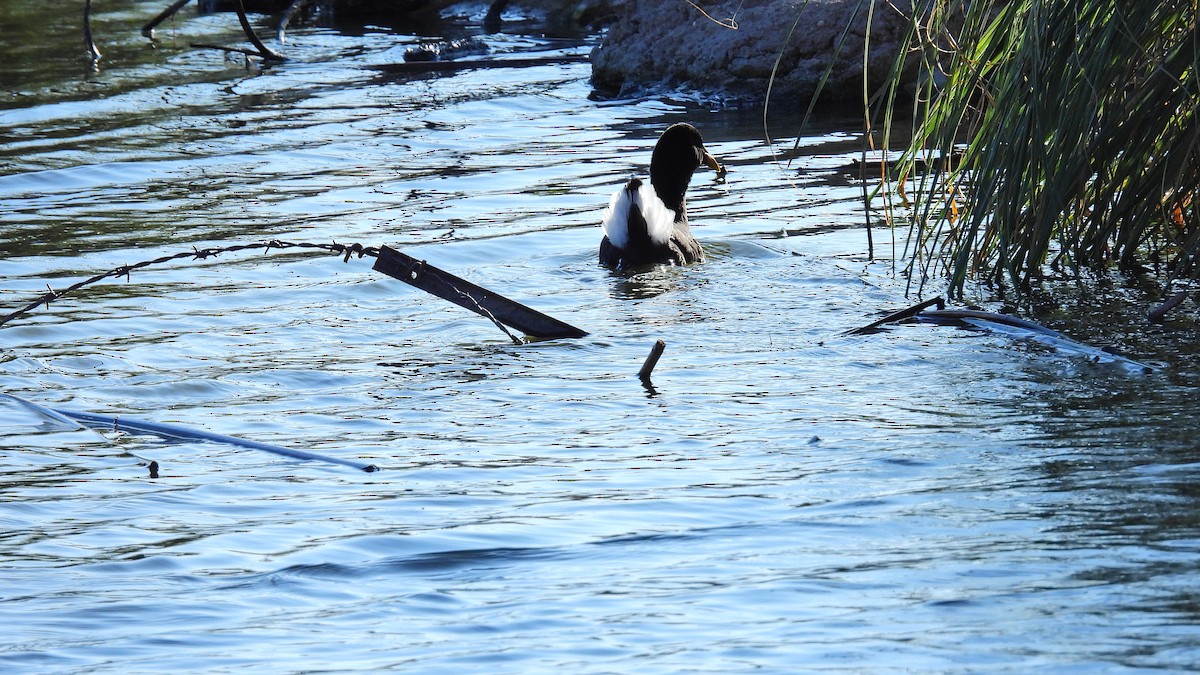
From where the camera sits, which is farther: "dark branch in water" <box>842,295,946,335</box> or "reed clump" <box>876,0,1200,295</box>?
"dark branch in water" <box>842,295,946,335</box>

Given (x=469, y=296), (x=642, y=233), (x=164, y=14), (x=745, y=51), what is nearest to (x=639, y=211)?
(x=642, y=233)

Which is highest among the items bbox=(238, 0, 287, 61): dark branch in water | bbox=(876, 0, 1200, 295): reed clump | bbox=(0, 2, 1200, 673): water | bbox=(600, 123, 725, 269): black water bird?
bbox=(238, 0, 287, 61): dark branch in water

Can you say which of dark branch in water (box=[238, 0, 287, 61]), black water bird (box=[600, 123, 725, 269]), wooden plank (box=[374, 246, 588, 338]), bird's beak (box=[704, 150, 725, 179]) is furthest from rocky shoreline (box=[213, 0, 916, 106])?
wooden plank (box=[374, 246, 588, 338])

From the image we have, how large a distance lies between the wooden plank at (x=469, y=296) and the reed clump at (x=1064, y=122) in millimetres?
1628

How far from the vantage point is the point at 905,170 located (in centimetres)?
627

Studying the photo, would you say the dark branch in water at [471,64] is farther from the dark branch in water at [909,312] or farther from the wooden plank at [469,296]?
the dark branch in water at [909,312]

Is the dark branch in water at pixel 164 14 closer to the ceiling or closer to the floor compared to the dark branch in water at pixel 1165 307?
closer to the ceiling

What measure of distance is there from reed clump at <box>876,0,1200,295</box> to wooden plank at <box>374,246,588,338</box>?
5.34 ft

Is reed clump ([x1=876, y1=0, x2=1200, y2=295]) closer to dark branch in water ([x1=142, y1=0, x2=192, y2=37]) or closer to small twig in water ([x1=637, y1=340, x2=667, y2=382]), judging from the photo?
small twig in water ([x1=637, y1=340, x2=667, y2=382])

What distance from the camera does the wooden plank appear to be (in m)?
6.12

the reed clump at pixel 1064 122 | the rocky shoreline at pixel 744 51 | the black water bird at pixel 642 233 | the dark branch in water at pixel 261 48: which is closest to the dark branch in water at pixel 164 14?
the dark branch in water at pixel 261 48

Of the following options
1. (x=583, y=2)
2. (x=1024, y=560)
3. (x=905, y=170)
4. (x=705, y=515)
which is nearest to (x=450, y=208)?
(x=905, y=170)

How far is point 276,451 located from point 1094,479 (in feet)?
7.81

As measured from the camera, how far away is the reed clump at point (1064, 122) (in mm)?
5469
